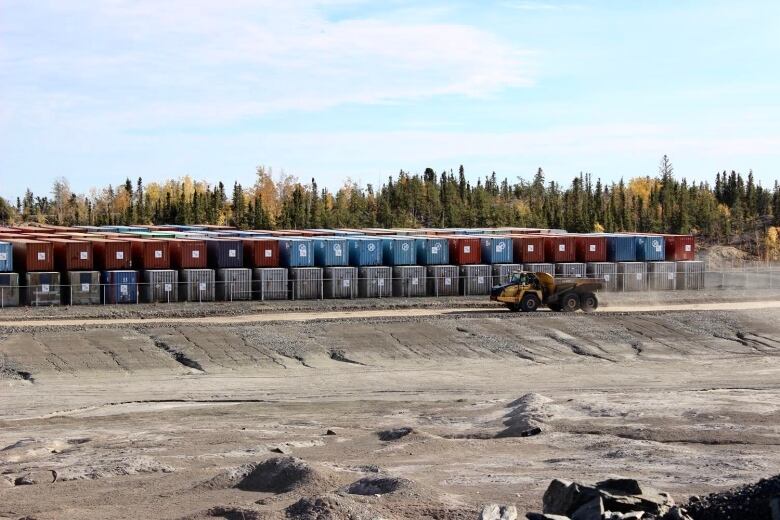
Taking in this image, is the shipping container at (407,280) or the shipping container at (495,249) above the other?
the shipping container at (495,249)

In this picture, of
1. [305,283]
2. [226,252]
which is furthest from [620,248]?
[226,252]

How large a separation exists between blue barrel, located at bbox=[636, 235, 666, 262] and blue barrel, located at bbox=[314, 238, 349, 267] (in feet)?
57.7

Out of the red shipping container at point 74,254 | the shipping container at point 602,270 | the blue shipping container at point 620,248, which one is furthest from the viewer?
the blue shipping container at point 620,248

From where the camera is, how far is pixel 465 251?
5725cm

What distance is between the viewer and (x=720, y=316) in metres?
44.9

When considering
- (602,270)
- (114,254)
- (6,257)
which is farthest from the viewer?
(602,270)

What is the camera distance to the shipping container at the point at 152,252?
2029 inches

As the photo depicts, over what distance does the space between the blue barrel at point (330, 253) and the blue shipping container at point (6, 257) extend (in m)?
15.1

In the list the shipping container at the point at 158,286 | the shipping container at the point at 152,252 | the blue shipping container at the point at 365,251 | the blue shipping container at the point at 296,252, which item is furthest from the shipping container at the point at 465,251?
the shipping container at the point at 152,252

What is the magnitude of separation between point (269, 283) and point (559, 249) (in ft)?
55.7

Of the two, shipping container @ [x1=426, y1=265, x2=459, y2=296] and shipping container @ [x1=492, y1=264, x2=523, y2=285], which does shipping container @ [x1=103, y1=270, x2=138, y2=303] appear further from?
shipping container @ [x1=492, y1=264, x2=523, y2=285]

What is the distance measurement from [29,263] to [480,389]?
28.1m

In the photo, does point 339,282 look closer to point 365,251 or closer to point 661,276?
point 365,251

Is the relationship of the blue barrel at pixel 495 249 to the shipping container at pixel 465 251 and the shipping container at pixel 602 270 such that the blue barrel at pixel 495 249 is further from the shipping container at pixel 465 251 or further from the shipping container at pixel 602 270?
the shipping container at pixel 602 270
